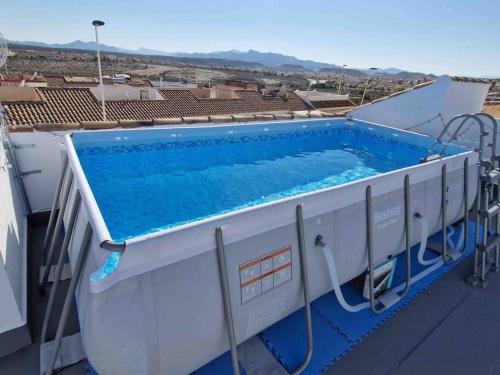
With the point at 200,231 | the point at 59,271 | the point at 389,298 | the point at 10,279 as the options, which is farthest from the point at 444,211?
the point at 10,279

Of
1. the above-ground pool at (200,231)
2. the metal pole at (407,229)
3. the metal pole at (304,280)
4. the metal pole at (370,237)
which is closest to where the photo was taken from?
the above-ground pool at (200,231)

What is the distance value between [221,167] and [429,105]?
5.51 m

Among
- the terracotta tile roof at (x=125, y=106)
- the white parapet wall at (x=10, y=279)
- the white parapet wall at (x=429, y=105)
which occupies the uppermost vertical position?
the terracotta tile roof at (x=125, y=106)

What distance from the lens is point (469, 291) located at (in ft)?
11.4

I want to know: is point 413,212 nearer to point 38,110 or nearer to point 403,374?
point 403,374

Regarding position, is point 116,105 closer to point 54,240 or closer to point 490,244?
point 54,240

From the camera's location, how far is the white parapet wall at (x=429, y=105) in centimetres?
732

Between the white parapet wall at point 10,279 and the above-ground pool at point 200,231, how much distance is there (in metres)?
0.49

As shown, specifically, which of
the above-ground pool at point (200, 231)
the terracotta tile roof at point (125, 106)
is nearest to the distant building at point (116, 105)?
the terracotta tile roof at point (125, 106)

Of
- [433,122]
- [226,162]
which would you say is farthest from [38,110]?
[433,122]

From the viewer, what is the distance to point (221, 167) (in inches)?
232

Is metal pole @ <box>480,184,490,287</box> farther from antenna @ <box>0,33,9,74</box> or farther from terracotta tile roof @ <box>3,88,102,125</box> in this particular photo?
terracotta tile roof @ <box>3,88,102,125</box>

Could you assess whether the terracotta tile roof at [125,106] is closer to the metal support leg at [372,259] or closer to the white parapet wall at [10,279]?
the white parapet wall at [10,279]

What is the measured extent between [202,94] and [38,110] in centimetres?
1688
